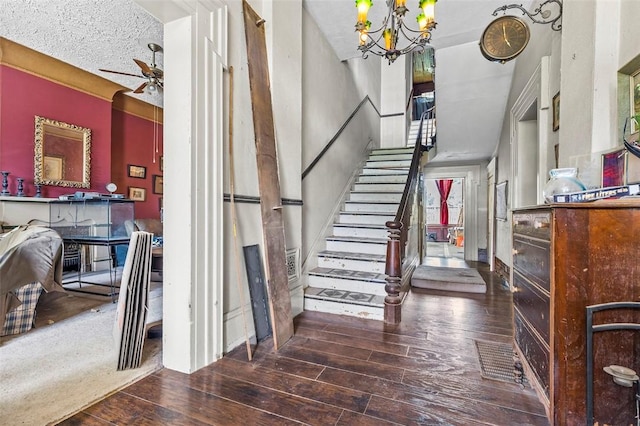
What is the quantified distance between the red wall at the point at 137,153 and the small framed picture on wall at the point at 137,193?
0.20 feet

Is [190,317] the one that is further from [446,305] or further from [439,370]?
[446,305]

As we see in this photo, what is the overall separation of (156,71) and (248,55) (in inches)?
73.6

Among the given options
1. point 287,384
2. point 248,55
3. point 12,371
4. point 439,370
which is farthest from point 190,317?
point 248,55

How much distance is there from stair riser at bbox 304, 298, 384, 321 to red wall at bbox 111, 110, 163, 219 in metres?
4.89

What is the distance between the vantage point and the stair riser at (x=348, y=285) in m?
2.88

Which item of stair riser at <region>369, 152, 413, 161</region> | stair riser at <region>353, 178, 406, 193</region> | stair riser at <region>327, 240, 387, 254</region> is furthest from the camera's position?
stair riser at <region>369, 152, 413, 161</region>

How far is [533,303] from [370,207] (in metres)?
2.89

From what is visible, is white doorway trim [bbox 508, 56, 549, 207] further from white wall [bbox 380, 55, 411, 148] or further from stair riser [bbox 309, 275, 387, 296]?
white wall [bbox 380, 55, 411, 148]

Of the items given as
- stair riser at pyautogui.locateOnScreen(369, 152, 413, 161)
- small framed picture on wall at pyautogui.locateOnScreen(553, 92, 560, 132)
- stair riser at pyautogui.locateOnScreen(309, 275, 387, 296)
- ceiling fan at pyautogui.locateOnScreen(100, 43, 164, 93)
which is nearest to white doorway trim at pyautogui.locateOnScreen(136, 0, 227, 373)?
stair riser at pyautogui.locateOnScreen(309, 275, 387, 296)

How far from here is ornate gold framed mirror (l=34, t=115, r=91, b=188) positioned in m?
4.25

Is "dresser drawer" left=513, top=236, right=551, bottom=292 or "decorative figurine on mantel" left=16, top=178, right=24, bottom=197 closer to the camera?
"dresser drawer" left=513, top=236, right=551, bottom=292

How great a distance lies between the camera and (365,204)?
13.8 ft

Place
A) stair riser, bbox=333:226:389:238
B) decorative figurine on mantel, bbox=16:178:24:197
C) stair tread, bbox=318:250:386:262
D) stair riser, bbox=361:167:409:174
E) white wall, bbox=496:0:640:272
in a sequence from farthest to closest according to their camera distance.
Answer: stair riser, bbox=361:167:409:174 → decorative figurine on mantel, bbox=16:178:24:197 → stair riser, bbox=333:226:389:238 → stair tread, bbox=318:250:386:262 → white wall, bbox=496:0:640:272

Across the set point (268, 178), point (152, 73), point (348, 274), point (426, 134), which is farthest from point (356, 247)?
point (426, 134)
